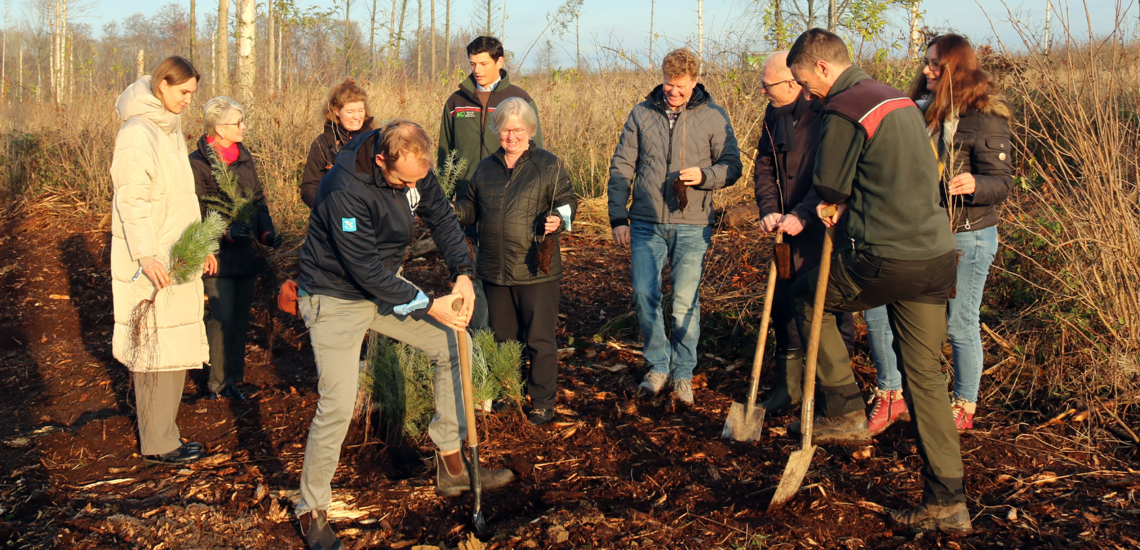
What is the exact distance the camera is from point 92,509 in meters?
3.43

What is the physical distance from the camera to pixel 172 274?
12.7 ft

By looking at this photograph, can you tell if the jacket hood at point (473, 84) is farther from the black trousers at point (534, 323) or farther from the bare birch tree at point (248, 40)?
the bare birch tree at point (248, 40)

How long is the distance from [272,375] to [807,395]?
3.71 m

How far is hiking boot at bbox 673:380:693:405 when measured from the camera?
4551 millimetres

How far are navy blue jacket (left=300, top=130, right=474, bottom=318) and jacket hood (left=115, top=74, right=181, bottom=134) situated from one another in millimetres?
1435

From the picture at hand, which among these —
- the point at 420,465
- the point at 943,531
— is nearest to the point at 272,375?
the point at 420,465

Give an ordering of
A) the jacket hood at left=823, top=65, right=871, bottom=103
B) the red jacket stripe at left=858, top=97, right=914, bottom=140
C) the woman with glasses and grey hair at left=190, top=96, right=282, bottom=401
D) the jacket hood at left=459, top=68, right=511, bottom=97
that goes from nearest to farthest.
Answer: the red jacket stripe at left=858, top=97, right=914, bottom=140 → the jacket hood at left=823, top=65, right=871, bottom=103 → the woman with glasses and grey hair at left=190, top=96, right=282, bottom=401 → the jacket hood at left=459, top=68, right=511, bottom=97

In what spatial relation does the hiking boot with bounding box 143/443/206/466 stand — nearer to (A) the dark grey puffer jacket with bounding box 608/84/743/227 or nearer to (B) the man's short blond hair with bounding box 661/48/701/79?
(A) the dark grey puffer jacket with bounding box 608/84/743/227

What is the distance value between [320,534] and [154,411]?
4.88 ft

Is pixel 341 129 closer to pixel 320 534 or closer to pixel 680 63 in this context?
pixel 680 63

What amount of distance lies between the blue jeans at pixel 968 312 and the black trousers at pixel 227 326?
12.3 ft

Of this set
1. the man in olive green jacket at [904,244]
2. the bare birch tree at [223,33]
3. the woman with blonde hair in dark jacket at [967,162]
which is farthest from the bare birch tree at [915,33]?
the bare birch tree at [223,33]

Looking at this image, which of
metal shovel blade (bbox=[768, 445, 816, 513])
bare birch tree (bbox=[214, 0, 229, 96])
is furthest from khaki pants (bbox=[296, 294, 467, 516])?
bare birch tree (bbox=[214, 0, 229, 96])

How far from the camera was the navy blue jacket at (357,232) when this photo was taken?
2.92 m
